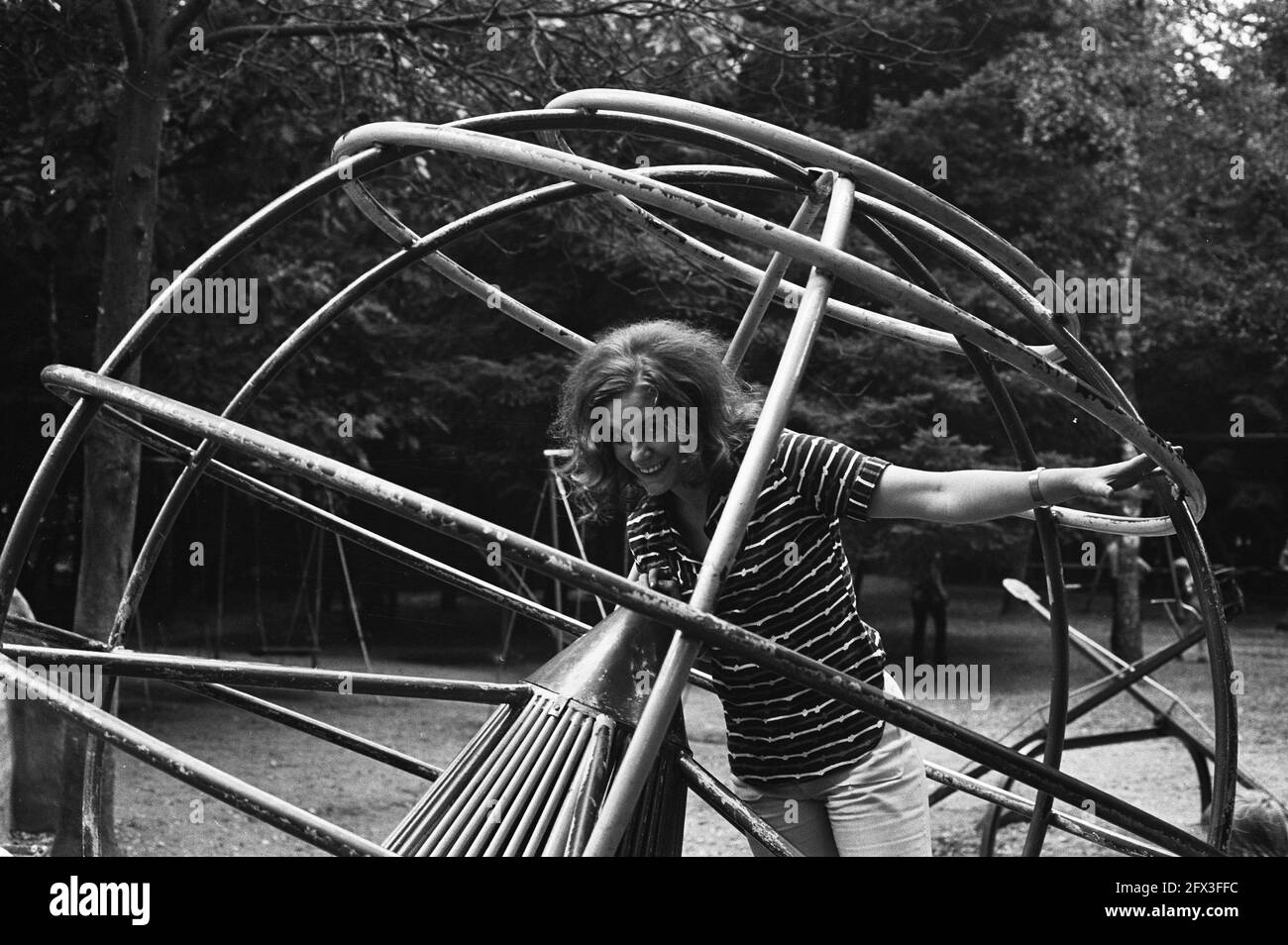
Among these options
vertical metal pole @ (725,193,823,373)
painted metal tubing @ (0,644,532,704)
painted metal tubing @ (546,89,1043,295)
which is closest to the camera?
painted metal tubing @ (546,89,1043,295)

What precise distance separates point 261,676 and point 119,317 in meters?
2.70

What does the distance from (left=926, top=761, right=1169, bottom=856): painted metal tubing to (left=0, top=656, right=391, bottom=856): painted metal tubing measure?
1.49m

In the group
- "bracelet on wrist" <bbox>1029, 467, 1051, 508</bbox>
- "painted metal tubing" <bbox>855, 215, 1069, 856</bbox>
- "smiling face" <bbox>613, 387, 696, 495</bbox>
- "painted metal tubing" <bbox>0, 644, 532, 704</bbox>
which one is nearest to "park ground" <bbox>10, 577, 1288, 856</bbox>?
"painted metal tubing" <bbox>0, 644, 532, 704</bbox>

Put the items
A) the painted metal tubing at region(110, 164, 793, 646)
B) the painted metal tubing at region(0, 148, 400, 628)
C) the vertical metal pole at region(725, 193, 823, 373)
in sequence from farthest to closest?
the painted metal tubing at region(110, 164, 793, 646), the vertical metal pole at region(725, 193, 823, 373), the painted metal tubing at region(0, 148, 400, 628)

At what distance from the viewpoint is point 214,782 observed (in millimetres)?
1848

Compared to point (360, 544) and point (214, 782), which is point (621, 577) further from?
point (360, 544)

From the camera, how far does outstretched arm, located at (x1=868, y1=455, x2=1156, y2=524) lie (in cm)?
193

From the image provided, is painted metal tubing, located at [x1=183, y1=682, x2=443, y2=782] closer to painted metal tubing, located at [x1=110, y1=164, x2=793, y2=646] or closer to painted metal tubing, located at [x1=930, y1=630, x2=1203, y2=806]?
painted metal tubing, located at [x1=110, y1=164, x2=793, y2=646]

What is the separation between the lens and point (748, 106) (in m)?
9.88

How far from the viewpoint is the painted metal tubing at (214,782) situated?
175 centimetres
